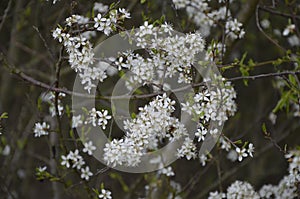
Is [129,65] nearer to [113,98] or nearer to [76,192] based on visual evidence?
[113,98]

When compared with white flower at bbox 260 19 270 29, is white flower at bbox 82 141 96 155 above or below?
below

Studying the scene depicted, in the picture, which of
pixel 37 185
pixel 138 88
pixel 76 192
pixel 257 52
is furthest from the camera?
pixel 37 185

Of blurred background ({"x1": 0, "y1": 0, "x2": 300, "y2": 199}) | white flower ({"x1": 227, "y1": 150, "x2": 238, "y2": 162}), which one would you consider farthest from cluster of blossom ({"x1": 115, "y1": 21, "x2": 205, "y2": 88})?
white flower ({"x1": 227, "y1": 150, "x2": 238, "y2": 162})

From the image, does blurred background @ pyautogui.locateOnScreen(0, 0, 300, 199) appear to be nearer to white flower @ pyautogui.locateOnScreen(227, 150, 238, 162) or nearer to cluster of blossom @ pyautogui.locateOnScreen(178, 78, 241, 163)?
white flower @ pyautogui.locateOnScreen(227, 150, 238, 162)

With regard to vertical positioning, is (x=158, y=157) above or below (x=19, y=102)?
below

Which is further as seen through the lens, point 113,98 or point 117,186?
point 117,186

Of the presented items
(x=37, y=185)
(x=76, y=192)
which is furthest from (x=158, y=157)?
(x=37, y=185)

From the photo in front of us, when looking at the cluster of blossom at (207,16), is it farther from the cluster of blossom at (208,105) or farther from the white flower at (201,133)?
the white flower at (201,133)
